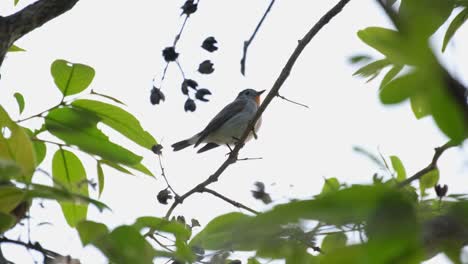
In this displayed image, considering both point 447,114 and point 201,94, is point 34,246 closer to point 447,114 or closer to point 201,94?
point 447,114

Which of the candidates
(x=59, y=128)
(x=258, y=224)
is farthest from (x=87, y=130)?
(x=258, y=224)

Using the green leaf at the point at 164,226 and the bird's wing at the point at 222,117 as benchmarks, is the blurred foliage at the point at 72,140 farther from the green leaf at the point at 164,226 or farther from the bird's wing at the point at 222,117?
the bird's wing at the point at 222,117

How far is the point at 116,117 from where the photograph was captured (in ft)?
7.27

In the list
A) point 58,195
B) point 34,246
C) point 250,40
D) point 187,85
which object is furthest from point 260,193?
point 187,85

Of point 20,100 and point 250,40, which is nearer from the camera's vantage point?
point 250,40

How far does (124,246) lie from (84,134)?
81cm

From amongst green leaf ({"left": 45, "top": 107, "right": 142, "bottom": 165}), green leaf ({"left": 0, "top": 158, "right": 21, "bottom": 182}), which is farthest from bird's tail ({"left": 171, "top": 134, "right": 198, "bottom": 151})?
→ green leaf ({"left": 0, "top": 158, "right": 21, "bottom": 182})

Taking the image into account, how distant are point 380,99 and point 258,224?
175 mm

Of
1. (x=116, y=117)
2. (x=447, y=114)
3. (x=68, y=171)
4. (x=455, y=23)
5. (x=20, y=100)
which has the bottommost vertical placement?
(x=447, y=114)

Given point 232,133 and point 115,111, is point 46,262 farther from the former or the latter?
point 232,133

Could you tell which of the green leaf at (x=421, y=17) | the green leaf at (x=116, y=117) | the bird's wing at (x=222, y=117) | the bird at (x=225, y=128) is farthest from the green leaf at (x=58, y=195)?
the bird's wing at (x=222, y=117)

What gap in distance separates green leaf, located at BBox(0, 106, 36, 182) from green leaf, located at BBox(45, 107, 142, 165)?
109mm

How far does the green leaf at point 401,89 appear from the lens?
512 mm

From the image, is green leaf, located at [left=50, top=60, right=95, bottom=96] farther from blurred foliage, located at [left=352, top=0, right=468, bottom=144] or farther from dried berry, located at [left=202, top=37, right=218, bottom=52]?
blurred foliage, located at [left=352, top=0, right=468, bottom=144]
